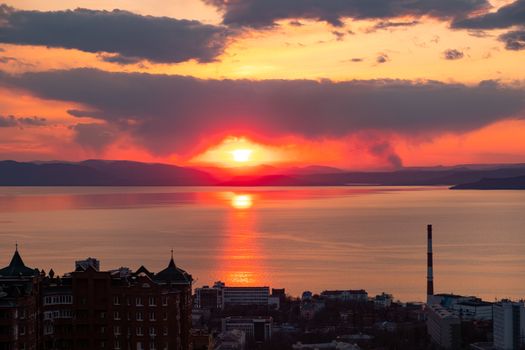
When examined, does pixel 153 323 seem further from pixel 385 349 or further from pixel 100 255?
pixel 100 255

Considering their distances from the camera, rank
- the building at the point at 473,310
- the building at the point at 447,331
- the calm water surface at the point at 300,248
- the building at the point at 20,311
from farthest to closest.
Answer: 1. the calm water surface at the point at 300,248
2. the building at the point at 473,310
3. the building at the point at 447,331
4. the building at the point at 20,311

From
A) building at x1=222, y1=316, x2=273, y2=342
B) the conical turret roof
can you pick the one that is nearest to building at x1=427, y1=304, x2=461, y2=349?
building at x1=222, y1=316, x2=273, y2=342

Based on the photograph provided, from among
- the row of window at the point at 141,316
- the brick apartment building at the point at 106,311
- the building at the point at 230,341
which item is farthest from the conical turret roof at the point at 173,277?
the building at the point at 230,341

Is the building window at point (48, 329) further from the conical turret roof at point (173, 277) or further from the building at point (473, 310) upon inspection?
the building at point (473, 310)

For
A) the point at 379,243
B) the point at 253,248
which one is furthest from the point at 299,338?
the point at 379,243

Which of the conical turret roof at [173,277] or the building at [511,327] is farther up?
the conical turret roof at [173,277]

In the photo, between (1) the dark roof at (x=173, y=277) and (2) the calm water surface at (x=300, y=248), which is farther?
(2) the calm water surface at (x=300, y=248)
